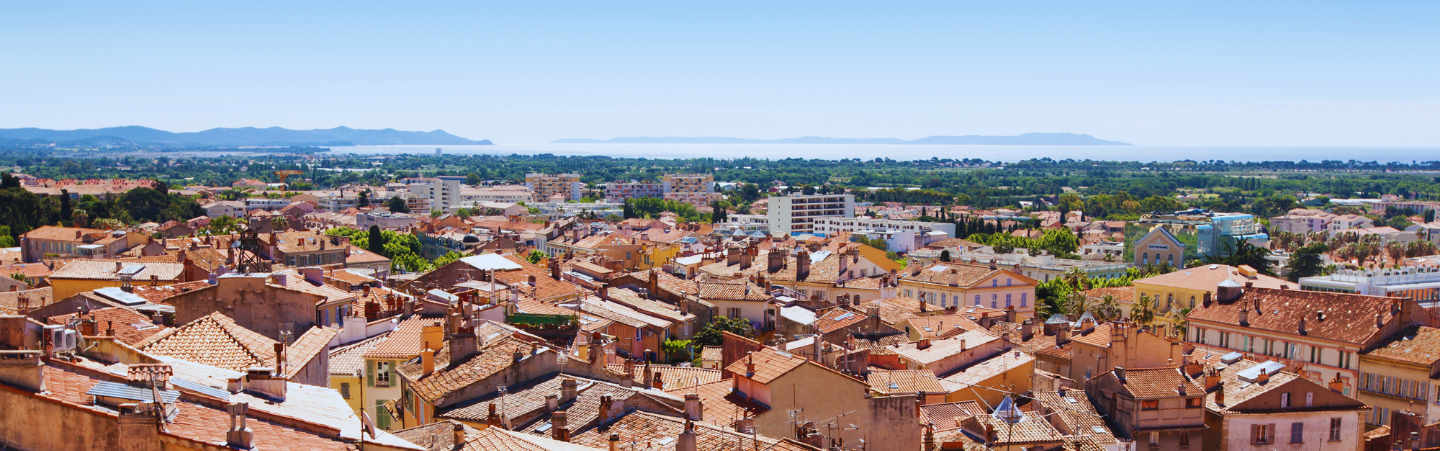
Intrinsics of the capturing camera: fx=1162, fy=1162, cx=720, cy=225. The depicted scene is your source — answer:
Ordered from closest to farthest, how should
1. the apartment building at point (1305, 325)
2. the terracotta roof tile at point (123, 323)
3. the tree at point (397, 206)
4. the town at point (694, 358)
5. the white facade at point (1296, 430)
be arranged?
the town at point (694, 358) < the terracotta roof tile at point (123, 323) < the white facade at point (1296, 430) < the apartment building at point (1305, 325) < the tree at point (397, 206)

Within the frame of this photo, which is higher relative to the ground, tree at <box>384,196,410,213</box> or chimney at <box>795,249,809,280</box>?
chimney at <box>795,249,809,280</box>

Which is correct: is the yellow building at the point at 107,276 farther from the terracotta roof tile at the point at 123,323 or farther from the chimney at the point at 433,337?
the chimney at the point at 433,337

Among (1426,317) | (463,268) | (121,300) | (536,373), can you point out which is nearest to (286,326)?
(121,300)

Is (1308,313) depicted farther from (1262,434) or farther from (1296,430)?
(1262,434)

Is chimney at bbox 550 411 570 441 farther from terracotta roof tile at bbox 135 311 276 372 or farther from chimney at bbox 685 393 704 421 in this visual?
terracotta roof tile at bbox 135 311 276 372

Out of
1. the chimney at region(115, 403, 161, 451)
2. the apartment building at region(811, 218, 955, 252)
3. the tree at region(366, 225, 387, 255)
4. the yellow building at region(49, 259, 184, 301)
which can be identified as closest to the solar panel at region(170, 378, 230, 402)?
the chimney at region(115, 403, 161, 451)

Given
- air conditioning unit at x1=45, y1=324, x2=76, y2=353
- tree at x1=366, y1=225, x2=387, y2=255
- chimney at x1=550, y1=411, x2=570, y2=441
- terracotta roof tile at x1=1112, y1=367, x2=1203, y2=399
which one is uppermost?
air conditioning unit at x1=45, y1=324, x2=76, y2=353

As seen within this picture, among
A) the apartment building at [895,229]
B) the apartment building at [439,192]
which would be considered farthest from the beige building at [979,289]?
the apartment building at [439,192]
